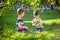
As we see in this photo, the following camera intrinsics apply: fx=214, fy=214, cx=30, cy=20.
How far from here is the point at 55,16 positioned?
7.38ft

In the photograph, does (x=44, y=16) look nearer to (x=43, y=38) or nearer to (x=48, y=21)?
(x=48, y=21)

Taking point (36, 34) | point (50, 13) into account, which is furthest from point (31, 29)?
point (50, 13)

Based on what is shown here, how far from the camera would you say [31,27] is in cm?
224

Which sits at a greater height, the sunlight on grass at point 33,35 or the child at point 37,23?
the child at point 37,23

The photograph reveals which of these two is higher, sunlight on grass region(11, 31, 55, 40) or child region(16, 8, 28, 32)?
child region(16, 8, 28, 32)

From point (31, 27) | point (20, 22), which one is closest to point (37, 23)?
point (31, 27)

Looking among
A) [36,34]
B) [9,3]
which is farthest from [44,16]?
[9,3]

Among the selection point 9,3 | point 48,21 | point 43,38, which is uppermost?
point 9,3

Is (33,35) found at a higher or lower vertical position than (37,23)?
lower

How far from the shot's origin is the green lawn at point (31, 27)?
2.24 meters

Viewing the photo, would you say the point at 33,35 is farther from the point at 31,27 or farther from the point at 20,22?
the point at 20,22

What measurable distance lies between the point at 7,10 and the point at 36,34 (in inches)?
15.6

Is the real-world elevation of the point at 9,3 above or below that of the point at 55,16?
above

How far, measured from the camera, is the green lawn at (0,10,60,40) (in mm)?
2240
